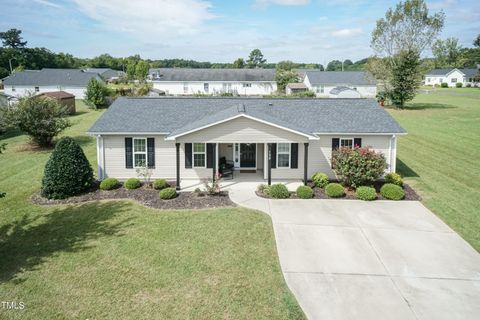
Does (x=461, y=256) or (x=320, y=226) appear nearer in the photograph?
(x=461, y=256)

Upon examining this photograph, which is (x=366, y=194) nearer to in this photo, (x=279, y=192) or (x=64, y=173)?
(x=279, y=192)

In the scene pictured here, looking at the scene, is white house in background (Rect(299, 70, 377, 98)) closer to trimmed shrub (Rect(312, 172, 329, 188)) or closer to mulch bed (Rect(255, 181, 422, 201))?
trimmed shrub (Rect(312, 172, 329, 188))

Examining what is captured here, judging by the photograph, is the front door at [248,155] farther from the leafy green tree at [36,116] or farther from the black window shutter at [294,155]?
the leafy green tree at [36,116]

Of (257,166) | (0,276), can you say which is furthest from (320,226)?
(0,276)

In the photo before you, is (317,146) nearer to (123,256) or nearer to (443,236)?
(443,236)

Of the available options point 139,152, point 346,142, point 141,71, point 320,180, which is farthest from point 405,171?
point 141,71

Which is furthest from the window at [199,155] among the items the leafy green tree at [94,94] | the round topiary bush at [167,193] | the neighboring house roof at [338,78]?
the neighboring house roof at [338,78]
